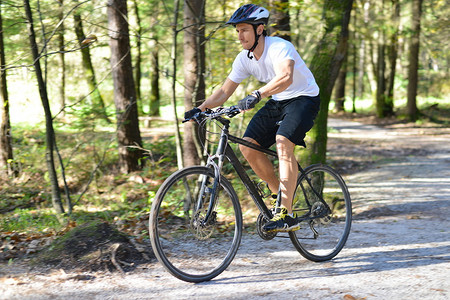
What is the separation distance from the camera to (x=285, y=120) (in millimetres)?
4117

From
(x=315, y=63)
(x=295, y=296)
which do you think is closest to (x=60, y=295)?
(x=295, y=296)

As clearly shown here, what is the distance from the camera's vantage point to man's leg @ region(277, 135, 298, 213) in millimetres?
4090

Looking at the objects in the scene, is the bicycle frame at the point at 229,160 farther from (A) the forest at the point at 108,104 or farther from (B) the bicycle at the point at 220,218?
(A) the forest at the point at 108,104

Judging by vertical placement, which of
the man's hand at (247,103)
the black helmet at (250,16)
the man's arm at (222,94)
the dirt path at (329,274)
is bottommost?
the dirt path at (329,274)

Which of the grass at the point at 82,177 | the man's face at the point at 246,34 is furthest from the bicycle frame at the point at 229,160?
the grass at the point at 82,177

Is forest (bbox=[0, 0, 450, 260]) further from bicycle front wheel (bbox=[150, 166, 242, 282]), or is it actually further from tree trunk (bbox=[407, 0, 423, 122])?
bicycle front wheel (bbox=[150, 166, 242, 282])

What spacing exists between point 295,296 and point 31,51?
182 inches

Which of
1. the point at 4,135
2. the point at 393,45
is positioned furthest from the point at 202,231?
the point at 393,45

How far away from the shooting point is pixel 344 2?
6.67 m

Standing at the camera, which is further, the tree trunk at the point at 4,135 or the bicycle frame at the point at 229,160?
the tree trunk at the point at 4,135

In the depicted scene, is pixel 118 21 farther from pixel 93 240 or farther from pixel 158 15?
pixel 93 240

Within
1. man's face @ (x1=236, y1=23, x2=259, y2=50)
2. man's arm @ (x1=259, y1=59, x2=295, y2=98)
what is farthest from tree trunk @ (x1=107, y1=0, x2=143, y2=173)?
man's arm @ (x1=259, y1=59, x2=295, y2=98)

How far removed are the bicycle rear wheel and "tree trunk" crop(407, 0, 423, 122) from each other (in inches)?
684

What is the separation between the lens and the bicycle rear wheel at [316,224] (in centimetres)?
458
